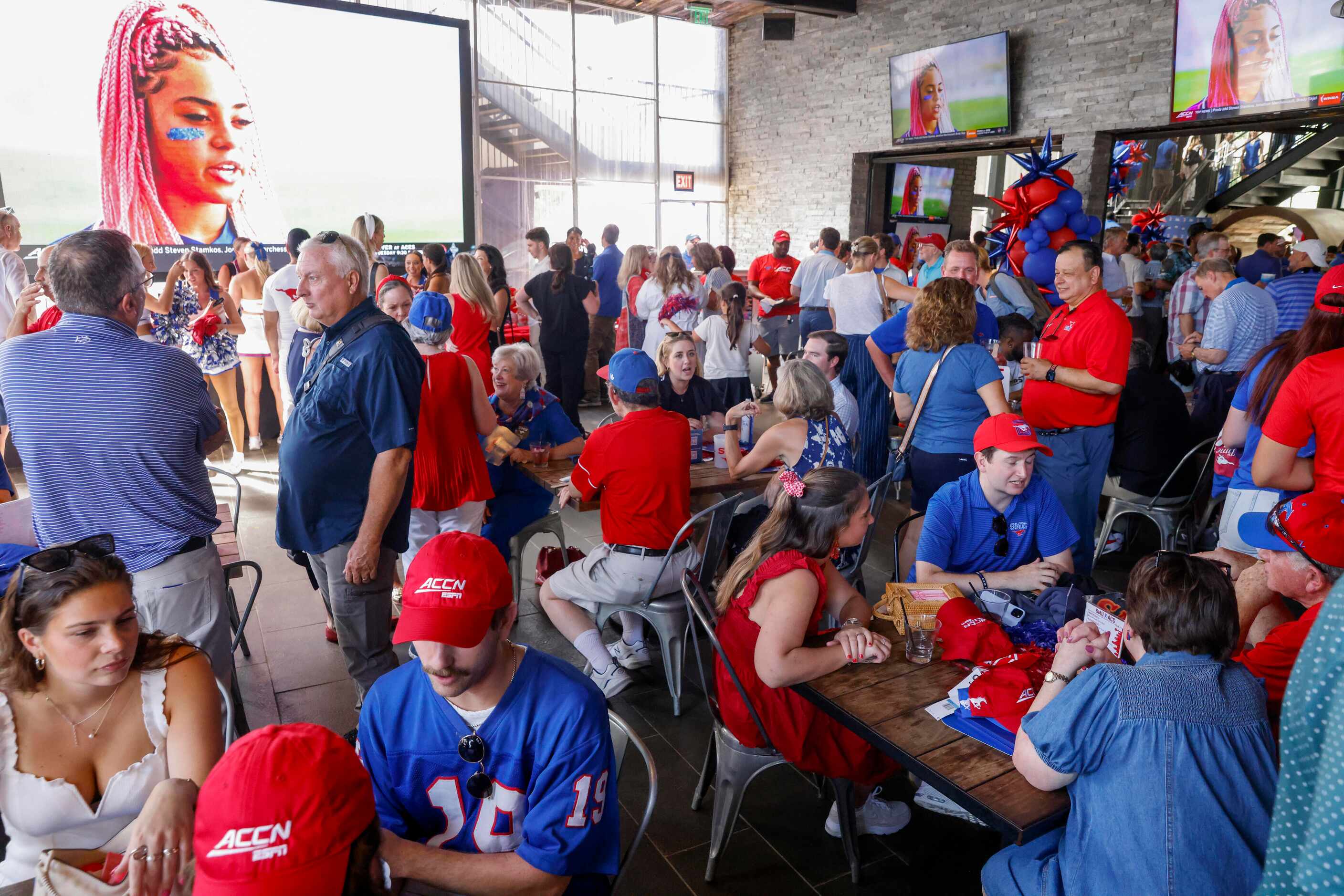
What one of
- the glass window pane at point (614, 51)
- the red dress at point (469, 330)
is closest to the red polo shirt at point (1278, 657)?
the red dress at point (469, 330)

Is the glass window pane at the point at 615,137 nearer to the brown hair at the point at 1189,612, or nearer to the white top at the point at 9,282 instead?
the white top at the point at 9,282

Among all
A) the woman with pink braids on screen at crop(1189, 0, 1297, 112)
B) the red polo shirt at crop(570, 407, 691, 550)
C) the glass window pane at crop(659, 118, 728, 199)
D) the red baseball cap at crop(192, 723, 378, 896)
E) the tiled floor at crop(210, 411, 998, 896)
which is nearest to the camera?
the red baseball cap at crop(192, 723, 378, 896)

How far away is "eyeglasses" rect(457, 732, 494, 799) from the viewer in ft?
4.85

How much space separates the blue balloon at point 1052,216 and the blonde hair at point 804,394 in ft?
7.97

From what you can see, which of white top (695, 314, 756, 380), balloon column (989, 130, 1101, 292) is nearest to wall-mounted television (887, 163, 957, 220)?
balloon column (989, 130, 1101, 292)

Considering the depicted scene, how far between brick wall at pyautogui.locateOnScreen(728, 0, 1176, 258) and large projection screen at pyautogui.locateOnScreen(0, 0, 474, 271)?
4.48 m

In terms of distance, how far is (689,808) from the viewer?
2.70m

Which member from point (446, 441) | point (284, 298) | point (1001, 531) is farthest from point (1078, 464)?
point (284, 298)

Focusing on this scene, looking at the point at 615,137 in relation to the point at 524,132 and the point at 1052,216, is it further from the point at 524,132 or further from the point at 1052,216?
the point at 1052,216

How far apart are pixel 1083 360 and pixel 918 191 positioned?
8841 mm

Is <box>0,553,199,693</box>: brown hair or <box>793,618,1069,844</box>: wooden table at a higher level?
<box>0,553,199,693</box>: brown hair

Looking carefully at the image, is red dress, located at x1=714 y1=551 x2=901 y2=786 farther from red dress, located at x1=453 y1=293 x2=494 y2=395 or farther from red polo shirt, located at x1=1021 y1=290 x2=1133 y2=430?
red dress, located at x1=453 y1=293 x2=494 y2=395

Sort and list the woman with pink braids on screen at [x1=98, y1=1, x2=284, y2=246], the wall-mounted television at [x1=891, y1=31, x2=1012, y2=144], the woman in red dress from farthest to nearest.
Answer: the wall-mounted television at [x1=891, y1=31, x2=1012, y2=144] → the woman with pink braids on screen at [x1=98, y1=1, x2=284, y2=246] → the woman in red dress

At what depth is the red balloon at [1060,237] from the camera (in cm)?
514
